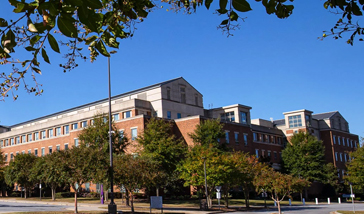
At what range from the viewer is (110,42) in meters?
6.04

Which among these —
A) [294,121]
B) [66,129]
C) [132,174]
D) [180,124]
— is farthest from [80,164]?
[294,121]

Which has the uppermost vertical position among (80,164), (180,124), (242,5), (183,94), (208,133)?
(183,94)

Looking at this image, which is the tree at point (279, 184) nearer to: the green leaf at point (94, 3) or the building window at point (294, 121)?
the green leaf at point (94, 3)

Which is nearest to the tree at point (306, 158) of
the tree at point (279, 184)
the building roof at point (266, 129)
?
the building roof at point (266, 129)

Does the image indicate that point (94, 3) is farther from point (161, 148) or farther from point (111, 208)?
point (161, 148)

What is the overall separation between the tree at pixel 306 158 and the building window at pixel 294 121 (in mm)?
7214

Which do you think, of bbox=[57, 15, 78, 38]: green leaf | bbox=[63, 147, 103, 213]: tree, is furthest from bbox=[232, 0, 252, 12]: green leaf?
bbox=[63, 147, 103, 213]: tree

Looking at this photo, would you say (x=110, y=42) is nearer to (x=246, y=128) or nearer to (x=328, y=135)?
(x=246, y=128)

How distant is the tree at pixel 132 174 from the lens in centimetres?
3194

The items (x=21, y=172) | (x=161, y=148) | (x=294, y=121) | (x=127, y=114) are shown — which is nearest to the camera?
(x=161, y=148)

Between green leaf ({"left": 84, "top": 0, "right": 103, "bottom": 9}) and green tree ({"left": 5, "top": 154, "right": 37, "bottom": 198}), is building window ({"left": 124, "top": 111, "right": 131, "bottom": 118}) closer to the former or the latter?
green tree ({"left": 5, "top": 154, "right": 37, "bottom": 198})

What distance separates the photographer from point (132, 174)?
32156mm

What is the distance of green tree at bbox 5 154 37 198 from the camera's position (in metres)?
55.2

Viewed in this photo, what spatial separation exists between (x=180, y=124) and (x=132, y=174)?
27.8m
